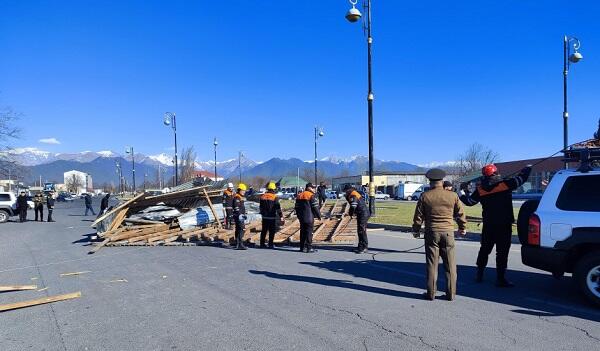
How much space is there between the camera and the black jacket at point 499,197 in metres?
7.50

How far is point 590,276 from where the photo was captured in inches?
241

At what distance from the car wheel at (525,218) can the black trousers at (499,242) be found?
36cm

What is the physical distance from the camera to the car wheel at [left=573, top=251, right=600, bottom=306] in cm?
604

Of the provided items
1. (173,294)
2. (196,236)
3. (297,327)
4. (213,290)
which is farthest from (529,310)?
(196,236)

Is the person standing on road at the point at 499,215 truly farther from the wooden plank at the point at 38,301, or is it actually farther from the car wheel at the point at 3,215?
the car wheel at the point at 3,215

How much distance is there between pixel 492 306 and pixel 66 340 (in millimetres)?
5264

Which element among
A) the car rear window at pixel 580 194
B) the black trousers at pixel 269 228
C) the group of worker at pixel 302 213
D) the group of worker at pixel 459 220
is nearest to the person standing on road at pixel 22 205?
the group of worker at pixel 302 213

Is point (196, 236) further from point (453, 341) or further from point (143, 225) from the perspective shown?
point (453, 341)

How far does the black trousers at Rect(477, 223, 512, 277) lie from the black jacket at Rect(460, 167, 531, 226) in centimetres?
9

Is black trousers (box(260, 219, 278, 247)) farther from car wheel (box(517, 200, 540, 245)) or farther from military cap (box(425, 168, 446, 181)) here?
car wheel (box(517, 200, 540, 245))

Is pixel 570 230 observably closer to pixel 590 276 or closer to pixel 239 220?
pixel 590 276

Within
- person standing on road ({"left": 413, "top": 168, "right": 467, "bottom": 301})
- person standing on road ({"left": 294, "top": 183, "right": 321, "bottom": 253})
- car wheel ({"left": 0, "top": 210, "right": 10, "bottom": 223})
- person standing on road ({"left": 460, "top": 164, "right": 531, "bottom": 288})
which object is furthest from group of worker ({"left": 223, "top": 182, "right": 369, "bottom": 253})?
car wheel ({"left": 0, "top": 210, "right": 10, "bottom": 223})

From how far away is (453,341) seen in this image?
16.0 ft

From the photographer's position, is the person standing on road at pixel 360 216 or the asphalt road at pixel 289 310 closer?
the asphalt road at pixel 289 310
